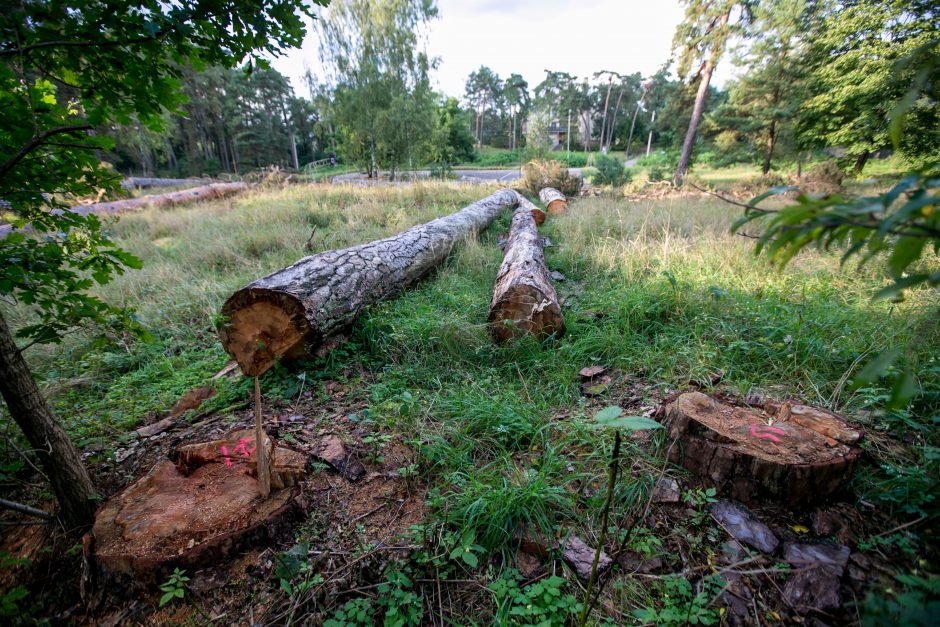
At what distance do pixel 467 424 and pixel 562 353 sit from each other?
109 centimetres

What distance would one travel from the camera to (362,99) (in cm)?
1495

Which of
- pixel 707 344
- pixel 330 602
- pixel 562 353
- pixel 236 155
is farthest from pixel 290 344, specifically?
pixel 236 155

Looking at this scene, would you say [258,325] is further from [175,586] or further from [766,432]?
[766,432]

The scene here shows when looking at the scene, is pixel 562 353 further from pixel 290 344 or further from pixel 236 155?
pixel 236 155

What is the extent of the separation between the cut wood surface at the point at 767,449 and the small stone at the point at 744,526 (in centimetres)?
8

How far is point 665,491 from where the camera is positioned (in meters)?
1.80

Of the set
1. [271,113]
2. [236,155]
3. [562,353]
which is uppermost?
[271,113]

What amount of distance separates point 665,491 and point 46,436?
2781 mm

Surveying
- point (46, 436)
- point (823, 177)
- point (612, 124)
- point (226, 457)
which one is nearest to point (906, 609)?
point (226, 457)

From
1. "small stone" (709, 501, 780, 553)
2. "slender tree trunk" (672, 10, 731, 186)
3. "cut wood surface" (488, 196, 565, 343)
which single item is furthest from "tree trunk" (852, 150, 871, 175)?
"small stone" (709, 501, 780, 553)

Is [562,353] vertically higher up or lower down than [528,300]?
lower down

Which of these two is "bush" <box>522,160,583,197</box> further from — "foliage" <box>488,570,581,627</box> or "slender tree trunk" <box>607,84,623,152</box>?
"slender tree trunk" <box>607,84,623,152</box>

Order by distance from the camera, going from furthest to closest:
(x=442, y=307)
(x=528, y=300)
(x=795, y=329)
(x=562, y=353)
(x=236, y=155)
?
1. (x=236, y=155)
2. (x=442, y=307)
3. (x=528, y=300)
4. (x=562, y=353)
5. (x=795, y=329)

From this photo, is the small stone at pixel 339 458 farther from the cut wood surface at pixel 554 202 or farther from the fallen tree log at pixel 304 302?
the cut wood surface at pixel 554 202
